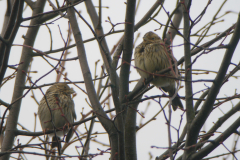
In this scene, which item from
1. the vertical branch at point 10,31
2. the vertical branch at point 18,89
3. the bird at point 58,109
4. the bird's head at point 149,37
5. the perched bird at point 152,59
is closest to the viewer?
the vertical branch at point 10,31

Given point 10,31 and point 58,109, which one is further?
point 58,109

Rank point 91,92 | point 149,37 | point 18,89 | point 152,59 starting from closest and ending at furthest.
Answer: point 91,92, point 18,89, point 152,59, point 149,37

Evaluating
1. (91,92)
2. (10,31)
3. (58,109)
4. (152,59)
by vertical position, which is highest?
(152,59)

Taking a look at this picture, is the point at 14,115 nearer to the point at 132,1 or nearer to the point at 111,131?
the point at 111,131

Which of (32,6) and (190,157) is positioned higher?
(32,6)

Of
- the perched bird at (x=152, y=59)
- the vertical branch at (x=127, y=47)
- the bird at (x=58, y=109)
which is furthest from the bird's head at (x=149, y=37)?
the bird at (x=58, y=109)

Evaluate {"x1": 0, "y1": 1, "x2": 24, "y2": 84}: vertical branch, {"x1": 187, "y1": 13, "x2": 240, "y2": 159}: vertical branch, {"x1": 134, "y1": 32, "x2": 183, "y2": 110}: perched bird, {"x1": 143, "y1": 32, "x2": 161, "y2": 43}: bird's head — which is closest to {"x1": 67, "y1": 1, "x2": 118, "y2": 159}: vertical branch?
{"x1": 187, "y1": 13, "x2": 240, "y2": 159}: vertical branch

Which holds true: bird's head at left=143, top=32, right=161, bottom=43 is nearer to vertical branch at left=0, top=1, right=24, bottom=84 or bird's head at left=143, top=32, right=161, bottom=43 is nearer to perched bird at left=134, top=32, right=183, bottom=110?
perched bird at left=134, top=32, right=183, bottom=110

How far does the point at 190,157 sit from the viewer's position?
2600mm

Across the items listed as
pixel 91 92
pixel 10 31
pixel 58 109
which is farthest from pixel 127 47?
pixel 58 109

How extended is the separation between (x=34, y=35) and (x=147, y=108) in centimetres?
249

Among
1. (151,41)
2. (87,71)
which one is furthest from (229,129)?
(151,41)

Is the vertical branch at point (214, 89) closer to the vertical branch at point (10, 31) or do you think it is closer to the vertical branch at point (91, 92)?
the vertical branch at point (91, 92)

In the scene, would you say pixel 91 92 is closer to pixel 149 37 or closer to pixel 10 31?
pixel 10 31
